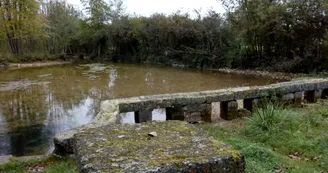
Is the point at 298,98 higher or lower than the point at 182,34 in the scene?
lower

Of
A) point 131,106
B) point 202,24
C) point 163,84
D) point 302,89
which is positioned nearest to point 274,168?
point 131,106

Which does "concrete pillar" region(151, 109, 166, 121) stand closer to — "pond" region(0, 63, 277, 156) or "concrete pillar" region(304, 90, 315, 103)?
"pond" region(0, 63, 277, 156)

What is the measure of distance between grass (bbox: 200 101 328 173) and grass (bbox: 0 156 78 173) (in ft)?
7.87

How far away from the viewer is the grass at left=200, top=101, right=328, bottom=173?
3430mm

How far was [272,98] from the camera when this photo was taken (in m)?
6.25

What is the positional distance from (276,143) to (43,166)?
360cm

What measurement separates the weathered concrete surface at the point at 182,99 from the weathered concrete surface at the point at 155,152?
2.43 metres

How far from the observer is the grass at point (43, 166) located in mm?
3758

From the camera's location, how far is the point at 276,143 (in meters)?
4.25

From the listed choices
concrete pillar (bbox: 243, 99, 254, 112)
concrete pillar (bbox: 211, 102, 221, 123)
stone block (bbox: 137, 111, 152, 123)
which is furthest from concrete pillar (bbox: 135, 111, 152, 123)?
concrete pillar (bbox: 243, 99, 254, 112)

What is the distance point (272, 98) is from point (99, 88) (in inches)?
326

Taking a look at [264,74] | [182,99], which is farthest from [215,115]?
[264,74]

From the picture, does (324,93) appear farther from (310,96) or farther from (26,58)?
(26,58)

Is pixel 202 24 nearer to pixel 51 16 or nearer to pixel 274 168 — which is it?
pixel 274 168
